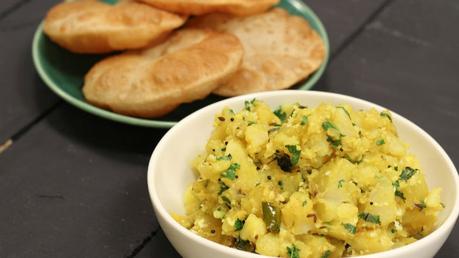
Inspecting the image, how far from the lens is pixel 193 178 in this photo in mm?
1335

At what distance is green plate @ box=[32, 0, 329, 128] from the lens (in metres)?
1.58

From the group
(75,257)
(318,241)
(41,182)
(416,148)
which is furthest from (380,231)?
(41,182)

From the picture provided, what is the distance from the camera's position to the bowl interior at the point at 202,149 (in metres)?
1.20

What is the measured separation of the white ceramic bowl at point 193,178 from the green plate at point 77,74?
180 mm

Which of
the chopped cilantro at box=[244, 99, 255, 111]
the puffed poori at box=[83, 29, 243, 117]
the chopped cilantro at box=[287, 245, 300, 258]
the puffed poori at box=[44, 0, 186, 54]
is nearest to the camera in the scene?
the chopped cilantro at box=[287, 245, 300, 258]

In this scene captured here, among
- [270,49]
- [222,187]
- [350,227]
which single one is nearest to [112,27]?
[270,49]

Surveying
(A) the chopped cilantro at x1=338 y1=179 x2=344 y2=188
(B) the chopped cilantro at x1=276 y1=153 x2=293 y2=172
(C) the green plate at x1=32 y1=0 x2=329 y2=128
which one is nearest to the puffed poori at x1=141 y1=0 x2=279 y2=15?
(C) the green plate at x1=32 y1=0 x2=329 y2=128

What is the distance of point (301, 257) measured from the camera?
3.35 feet

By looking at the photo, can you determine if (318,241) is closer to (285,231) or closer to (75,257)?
(285,231)

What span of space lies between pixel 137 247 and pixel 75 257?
0.14m

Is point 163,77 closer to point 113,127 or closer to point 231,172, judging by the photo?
point 113,127

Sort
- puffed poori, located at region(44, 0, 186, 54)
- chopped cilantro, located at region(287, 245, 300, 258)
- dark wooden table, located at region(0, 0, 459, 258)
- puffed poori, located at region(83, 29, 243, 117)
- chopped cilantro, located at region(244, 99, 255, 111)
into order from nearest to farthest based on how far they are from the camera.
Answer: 1. chopped cilantro, located at region(287, 245, 300, 258)
2. chopped cilantro, located at region(244, 99, 255, 111)
3. dark wooden table, located at region(0, 0, 459, 258)
4. puffed poori, located at region(83, 29, 243, 117)
5. puffed poori, located at region(44, 0, 186, 54)

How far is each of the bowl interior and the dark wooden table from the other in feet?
0.63

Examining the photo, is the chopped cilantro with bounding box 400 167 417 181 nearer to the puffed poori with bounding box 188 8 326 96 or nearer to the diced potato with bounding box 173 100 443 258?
the diced potato with bounding box 173 100 443 258
